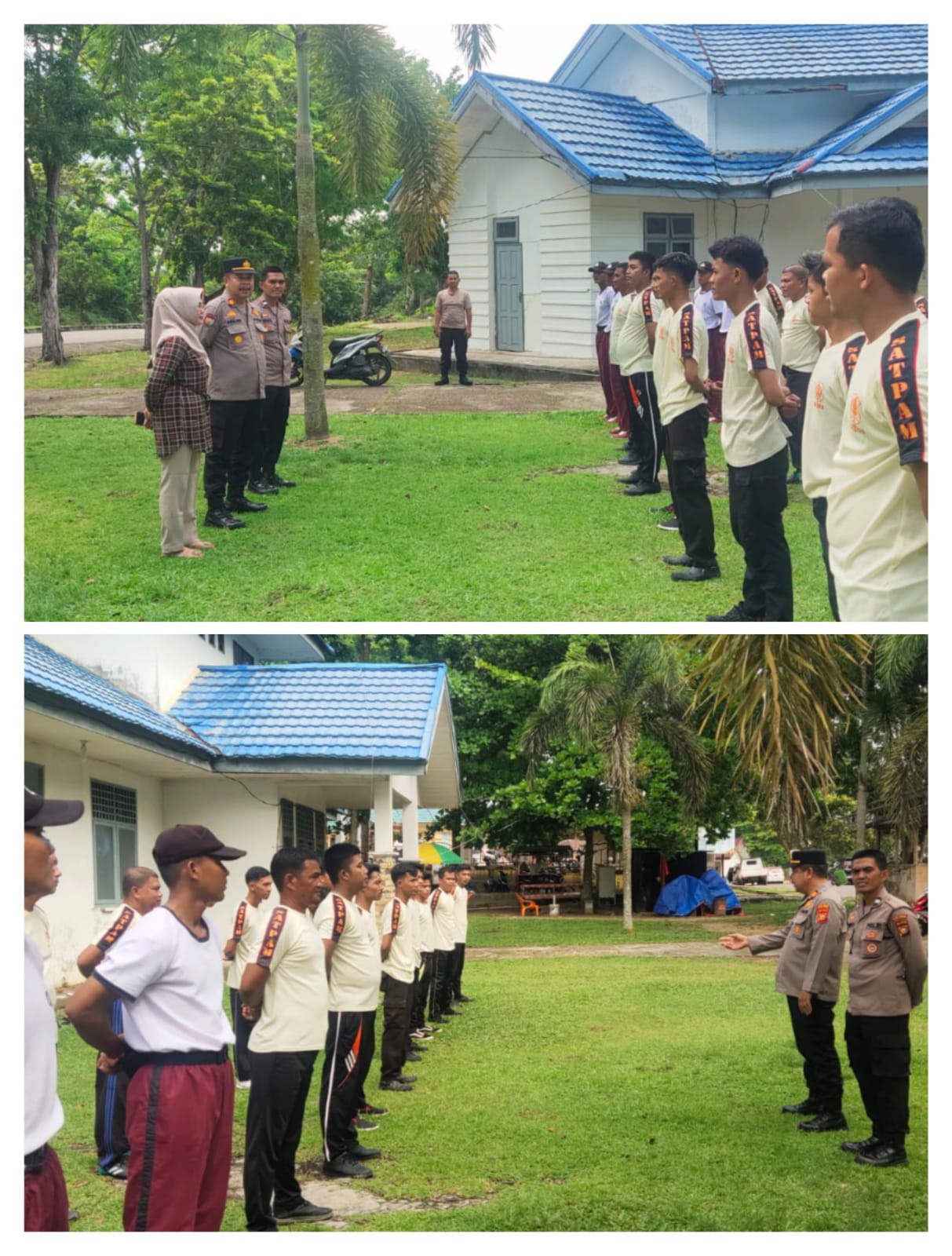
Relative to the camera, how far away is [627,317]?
25.6ft

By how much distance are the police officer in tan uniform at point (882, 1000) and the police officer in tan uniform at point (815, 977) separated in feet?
1.41

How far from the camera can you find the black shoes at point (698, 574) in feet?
19.7

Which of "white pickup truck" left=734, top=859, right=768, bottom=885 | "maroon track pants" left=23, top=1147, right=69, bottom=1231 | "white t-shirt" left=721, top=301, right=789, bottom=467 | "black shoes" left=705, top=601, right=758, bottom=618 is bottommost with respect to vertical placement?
"white pickup truck" left=734, top=859, right=768, bottom=885

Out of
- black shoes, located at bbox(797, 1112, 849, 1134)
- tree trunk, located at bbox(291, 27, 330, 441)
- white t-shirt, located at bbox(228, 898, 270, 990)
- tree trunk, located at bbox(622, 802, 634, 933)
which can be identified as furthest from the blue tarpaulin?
white t-shirt, located at bbox(228, 898, 270, 990)

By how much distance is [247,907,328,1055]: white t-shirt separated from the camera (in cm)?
382

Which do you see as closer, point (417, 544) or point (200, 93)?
point (417, 544)

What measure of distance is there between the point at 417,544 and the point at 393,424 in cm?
274

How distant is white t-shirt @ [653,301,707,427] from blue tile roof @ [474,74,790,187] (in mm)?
3210

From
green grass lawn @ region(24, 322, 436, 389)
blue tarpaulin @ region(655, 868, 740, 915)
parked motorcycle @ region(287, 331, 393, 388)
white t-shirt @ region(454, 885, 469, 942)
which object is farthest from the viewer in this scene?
blue tarpaulin @ region(655, 868, 740, 915)

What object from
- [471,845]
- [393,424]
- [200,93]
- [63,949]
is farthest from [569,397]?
[471,845]

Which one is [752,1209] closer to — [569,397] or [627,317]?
[627,317]

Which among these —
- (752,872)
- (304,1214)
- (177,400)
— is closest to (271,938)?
(304,1214)

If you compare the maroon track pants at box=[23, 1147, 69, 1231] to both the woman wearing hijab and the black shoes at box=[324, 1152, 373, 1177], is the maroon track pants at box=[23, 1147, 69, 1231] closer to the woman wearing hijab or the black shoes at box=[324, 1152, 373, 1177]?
the black shoes at box=[324, 1152, 373, 1177]

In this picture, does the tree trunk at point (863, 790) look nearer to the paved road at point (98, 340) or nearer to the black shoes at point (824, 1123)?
A: the black shoes at point (824, 1123)
